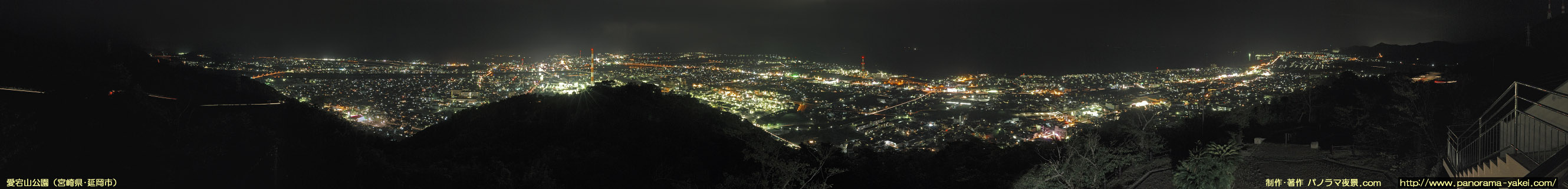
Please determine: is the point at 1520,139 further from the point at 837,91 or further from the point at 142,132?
the point at 837,91

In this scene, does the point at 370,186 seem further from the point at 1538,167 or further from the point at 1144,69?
the point at 1144,69

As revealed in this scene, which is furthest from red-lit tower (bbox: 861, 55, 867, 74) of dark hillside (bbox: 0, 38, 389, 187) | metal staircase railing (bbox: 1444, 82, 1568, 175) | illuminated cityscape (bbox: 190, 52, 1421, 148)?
metal staircase railing (bbox: 1444, 82, 1568, 175)

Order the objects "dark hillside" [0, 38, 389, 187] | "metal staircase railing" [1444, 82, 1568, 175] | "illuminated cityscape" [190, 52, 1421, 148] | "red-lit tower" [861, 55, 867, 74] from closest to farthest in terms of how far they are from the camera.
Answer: "metal staircase railing" [1444, 82, 1568, 175]
"dark hillside" [0, 38, 389, 187]
"illuminated cityscape" [190, 52, 1421, 148]
"red-lit tower" [861, 55, 867, 74]

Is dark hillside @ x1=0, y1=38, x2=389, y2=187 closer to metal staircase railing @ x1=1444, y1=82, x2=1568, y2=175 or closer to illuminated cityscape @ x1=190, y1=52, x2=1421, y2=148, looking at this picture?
illuminated cityscape @ x1=190, y1=52, x2=1421, y2=148

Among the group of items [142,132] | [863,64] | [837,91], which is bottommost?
[837,91]

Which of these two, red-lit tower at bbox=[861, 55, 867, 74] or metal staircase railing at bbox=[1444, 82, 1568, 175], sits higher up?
red-lit tower at bbox=[861, 55, 867, 74]

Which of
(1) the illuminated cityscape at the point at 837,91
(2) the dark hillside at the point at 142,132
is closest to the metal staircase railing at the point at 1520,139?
(1) the illuminated cityscape at the point at 837,91

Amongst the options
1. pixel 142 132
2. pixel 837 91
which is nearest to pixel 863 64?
pixel 837 91

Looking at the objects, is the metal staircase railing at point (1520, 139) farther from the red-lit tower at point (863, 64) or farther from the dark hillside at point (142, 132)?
the red-lit tower at point (863, 64)
